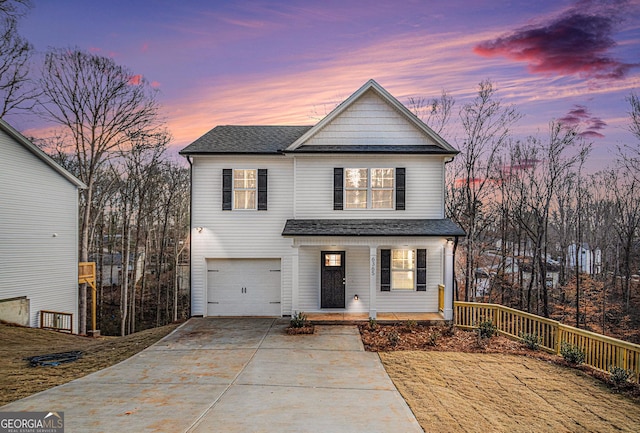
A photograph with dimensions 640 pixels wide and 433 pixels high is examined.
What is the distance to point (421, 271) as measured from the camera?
1417 centimetres

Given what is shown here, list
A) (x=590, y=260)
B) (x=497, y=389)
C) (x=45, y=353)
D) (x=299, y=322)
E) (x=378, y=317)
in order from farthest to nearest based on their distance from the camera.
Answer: (x=590, y=260)
(x=378, y=317)
(x=299, y=322)
(x=45, y=353)
(x=497, y=389)

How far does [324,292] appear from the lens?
A: 1423 centimetres

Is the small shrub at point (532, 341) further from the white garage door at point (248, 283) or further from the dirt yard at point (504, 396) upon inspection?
the white garage door at point (248, 283)

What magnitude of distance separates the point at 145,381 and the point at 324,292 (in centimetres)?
724

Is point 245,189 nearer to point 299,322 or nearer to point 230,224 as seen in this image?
point 230,224

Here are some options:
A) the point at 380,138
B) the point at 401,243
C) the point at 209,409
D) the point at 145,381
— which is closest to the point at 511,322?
the point at 401,243

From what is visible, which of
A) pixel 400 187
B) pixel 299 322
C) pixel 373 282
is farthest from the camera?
pixel 400 187

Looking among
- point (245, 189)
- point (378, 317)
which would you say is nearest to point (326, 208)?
point (245, 189)

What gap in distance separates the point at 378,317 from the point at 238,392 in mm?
6948

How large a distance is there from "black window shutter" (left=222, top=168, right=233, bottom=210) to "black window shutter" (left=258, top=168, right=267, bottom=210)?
3.60ft

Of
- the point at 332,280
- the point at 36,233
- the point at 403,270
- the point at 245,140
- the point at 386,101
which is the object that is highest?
the point at 386,101

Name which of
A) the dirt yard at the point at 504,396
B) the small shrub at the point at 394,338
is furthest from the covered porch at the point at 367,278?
the dirt yard at the point at 504,396

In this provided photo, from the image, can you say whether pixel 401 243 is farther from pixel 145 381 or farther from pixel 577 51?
pixel 577 51

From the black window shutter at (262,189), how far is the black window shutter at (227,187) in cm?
110
